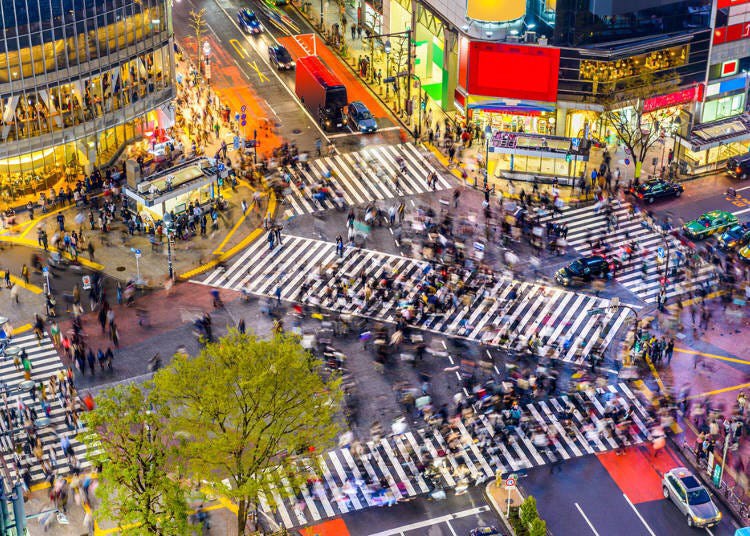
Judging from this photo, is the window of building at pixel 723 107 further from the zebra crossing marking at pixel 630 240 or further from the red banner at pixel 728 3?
the zebra crossing marking at pixel 630 240

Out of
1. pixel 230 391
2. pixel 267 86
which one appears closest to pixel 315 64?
pixel 267 86

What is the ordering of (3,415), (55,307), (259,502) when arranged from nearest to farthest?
(259,502) → (3,415) → (55,307)

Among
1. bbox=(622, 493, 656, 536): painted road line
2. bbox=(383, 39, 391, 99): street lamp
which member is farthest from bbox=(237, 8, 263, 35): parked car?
bbox=(622, 493, 656, 536): painted road line

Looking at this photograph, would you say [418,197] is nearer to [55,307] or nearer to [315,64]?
[315,64]

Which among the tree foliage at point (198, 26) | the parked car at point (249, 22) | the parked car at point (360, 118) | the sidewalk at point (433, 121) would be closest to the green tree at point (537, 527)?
the sidewalk at point (433, 121)

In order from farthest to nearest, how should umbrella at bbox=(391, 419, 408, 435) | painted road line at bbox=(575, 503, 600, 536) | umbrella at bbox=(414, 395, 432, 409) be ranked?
umbrella at bbox=(414, 395, 432, 409) < umbrella at bbox=(391, 419, 408, 435) < painted road line at bbox=(575, 503, 600, 536)

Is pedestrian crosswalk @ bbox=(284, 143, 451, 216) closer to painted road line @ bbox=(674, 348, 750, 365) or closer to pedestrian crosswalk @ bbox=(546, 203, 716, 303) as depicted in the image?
pedestrian crosswalk @ bbox=(546, 203, 716, 303)
